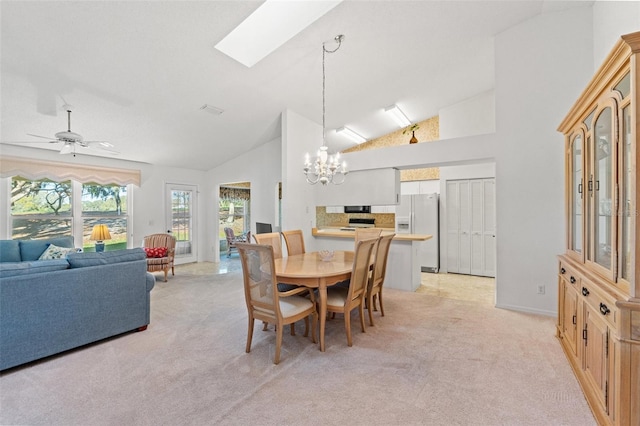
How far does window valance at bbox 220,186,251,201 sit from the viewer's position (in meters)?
8.56

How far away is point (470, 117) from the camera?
5.51 meters

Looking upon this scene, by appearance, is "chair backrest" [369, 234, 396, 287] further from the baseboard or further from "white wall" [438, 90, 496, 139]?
"white wall" [438, 90, 496, 139]

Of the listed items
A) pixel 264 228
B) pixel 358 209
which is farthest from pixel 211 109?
pixel 358 209

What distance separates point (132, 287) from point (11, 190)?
11.7 ft

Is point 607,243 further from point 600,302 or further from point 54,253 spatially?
point 54,253

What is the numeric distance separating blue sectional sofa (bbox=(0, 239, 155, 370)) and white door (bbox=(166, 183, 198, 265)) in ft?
12.8

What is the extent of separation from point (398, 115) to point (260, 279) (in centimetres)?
458

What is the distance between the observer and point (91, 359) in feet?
7.94

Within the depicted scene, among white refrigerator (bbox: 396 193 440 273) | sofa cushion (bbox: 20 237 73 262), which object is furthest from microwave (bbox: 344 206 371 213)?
sofa cushion (bbox: 20 237 73 262)

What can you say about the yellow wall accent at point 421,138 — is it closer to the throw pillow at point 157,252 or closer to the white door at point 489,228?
the white door at point 489,228

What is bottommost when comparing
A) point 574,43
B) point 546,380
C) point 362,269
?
point 546,380

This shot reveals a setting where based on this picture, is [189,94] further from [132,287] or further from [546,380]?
[546,380]

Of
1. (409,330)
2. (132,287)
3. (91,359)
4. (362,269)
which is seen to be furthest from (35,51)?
(409,330)

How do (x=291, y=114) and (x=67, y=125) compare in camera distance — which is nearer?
(x=67, y=125)
